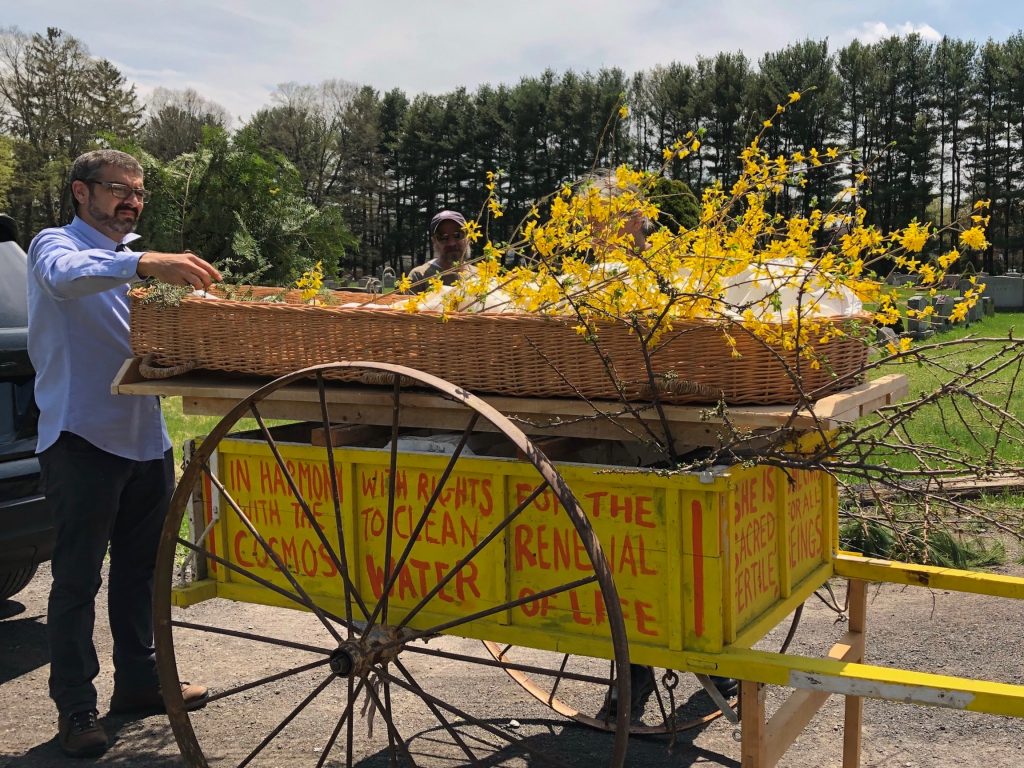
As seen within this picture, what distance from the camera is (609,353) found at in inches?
92.7

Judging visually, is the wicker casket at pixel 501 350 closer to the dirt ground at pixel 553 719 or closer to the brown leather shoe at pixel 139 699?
the dirt ground at pixel 553 719

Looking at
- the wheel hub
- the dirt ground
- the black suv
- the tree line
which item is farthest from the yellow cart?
the tree line

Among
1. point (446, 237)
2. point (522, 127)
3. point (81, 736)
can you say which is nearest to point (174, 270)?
point (81, 736)

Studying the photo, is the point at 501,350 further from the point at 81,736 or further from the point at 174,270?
the point at 81,736

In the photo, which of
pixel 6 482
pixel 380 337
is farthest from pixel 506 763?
pixel 6 482

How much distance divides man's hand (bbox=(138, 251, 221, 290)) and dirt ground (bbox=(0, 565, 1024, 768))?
5.35 ft

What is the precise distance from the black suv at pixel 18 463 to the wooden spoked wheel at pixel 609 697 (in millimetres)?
1903

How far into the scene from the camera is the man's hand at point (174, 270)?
281 cm

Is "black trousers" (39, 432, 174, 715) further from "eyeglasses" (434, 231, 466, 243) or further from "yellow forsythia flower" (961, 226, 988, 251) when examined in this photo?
"yellow forsythia flower" (961, 226, 988, 251)

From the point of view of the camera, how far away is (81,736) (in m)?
3.29

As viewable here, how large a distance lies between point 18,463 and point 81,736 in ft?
4.01

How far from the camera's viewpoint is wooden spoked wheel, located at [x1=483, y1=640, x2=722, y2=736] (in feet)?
11.6

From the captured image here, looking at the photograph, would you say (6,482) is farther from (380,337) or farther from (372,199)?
(372,199)

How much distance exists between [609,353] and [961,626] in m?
2.89
